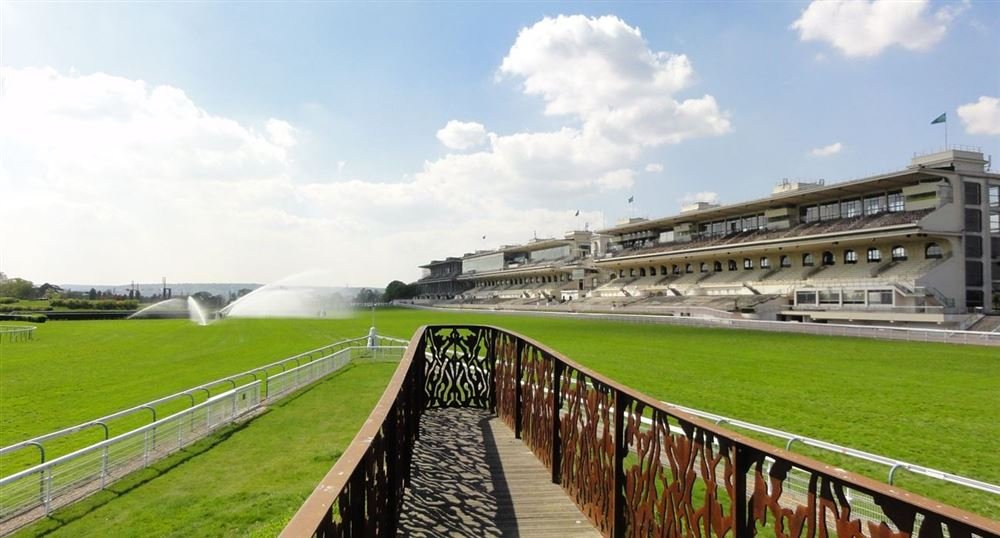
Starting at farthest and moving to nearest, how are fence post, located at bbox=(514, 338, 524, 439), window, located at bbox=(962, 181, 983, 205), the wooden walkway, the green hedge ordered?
the green hedge → window, located at bbox=(962, 181, 983, 205) → fence post, located at bbox=(514, 338, 524, 439) → the wooden walkway

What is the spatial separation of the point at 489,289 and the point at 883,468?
11740 centimetres

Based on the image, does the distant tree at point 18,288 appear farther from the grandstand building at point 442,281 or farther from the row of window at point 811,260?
the row of window at point 811,260

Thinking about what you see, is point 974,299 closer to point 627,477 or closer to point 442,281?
point 627,477

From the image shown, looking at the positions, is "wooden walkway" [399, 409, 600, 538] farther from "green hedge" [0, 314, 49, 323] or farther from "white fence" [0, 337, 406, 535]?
"green hedge" [0, 314, 49, 323]

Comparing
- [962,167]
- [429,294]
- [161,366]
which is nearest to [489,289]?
[429,294]

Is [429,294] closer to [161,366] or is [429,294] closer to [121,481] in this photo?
[161,366]

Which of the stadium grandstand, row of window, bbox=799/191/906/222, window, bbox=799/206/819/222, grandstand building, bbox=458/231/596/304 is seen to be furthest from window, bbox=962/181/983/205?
grandstand building, bbox=458/231/596/304

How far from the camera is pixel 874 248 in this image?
48125mm

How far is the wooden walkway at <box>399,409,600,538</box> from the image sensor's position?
19.2 feet

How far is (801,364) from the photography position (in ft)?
75.3

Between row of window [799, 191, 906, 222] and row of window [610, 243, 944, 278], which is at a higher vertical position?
row of window [799, 191, 906, 222]

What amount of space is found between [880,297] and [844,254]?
9002 mm

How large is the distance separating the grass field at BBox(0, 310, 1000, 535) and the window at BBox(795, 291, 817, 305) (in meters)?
14.1

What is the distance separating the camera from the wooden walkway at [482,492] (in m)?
5.87
